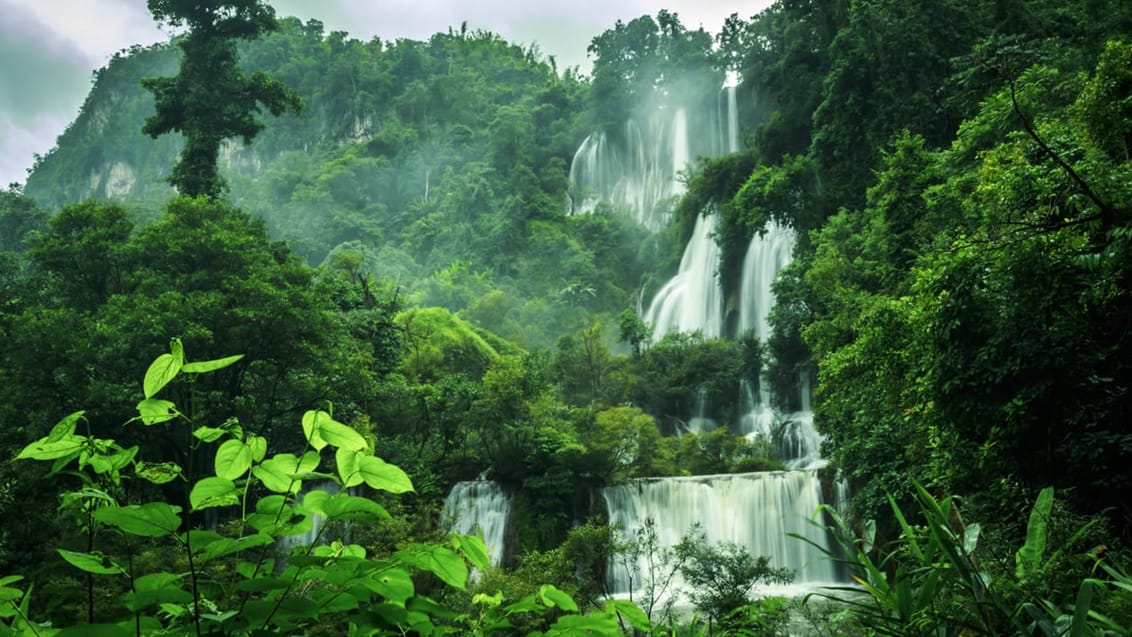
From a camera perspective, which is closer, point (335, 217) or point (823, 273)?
point (823, 273)

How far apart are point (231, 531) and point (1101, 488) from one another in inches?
466

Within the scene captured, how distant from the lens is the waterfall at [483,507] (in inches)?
711

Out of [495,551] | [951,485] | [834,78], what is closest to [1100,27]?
[834,78]

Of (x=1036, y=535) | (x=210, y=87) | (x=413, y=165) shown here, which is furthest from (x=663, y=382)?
(x=413, y=165)

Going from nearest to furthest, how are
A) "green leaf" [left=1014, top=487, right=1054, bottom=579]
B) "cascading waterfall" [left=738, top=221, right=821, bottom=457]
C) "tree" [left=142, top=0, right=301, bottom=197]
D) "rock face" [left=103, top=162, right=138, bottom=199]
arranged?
"green leaf" [left=1014, top=487, right=1054, bottom=579]
"cascading waterfall" [left=738, top=221, right=821, bottom=457]
"tree" [left=142, top=0, right=301, bottom=197]
"rock face" [left=103, top=162, right=138, bottom=199]

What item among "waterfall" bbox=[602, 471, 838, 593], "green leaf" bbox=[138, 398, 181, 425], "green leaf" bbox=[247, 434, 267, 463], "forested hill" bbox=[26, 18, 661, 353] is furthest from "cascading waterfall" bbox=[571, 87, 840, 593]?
"forested hill" bbox=[26, 18, 661, 353]

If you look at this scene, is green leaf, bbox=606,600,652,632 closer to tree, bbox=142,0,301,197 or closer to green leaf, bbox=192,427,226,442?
green leaf, bbox=192,427,226,442

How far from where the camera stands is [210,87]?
1006 inches

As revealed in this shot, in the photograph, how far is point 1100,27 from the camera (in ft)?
45.5

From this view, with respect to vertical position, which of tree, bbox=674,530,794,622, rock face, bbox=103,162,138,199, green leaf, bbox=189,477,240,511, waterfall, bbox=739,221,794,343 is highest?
rock face, bbox=103,162,138,199

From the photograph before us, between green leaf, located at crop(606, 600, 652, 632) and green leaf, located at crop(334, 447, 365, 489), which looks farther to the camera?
green leaf, located at crop(606, 600, 652, 632)

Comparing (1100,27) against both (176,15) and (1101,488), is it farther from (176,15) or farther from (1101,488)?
(176,15)

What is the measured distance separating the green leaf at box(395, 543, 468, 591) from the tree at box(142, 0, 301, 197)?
25559mm

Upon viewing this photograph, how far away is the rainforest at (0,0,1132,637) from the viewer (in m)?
0.96
